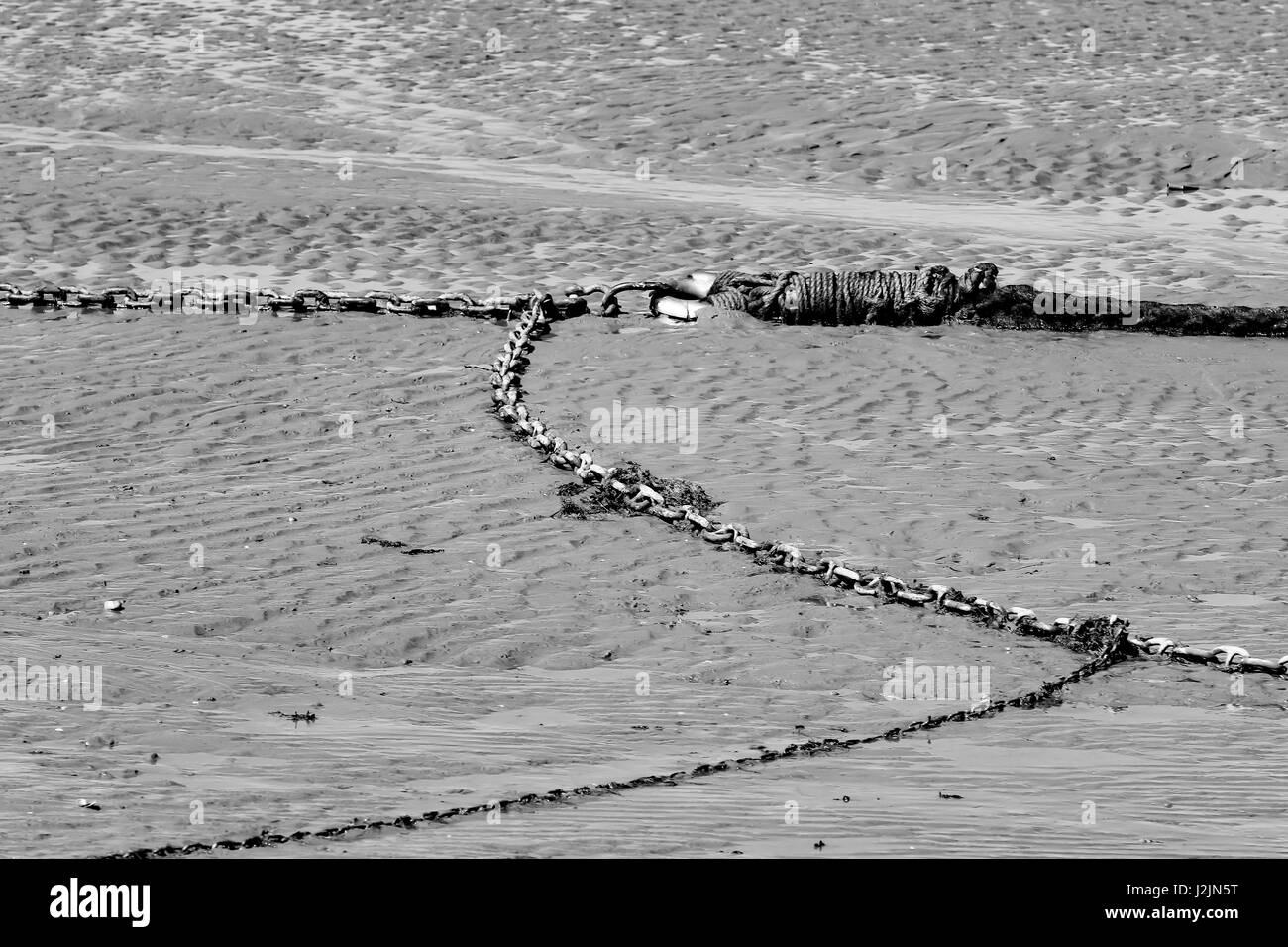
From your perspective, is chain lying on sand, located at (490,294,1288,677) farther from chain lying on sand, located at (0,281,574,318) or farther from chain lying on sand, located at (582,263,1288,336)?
chain lying on sand, located at (582,263,1288,336)

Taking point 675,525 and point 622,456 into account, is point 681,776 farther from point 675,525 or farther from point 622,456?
point 622,456

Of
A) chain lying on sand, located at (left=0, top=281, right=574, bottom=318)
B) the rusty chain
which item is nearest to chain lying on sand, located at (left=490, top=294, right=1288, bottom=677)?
the rusty chain

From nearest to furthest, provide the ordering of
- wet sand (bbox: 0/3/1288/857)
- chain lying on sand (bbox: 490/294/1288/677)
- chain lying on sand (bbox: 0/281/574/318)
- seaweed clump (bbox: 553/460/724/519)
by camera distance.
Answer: wet sand (bbox: 0/3/1288/857)
chain lying on sand (bbox: 490/294/1288/677)
seaweed clump (bbox: 553/460/724/519)
chain lying on sand (bbox: 0/281/574/318)

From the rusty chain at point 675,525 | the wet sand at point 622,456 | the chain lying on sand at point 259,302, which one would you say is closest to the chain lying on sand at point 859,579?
the rusty chain at point 675,525

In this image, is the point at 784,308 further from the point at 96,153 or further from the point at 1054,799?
the point at 96,153

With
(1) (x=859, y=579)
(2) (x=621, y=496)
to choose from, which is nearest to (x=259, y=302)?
(2) (x=621, y=496)
